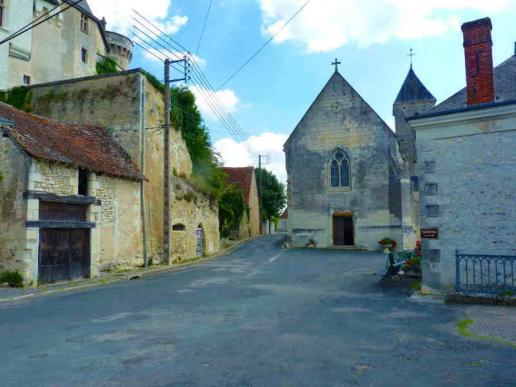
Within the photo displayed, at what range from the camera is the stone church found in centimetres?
2505

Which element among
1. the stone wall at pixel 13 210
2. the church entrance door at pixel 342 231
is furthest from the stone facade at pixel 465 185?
the church entrance door at pixel 342 231

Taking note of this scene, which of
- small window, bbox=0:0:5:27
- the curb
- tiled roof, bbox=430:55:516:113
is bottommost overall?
the curb

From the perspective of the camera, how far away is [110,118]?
19.3 metres

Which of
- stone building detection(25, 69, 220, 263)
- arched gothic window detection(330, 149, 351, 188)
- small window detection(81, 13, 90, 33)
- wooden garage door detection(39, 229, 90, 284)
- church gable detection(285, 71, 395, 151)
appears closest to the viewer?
wooden garage door detection(39, 229, 90, 284)

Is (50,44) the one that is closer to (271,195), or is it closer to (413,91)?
(271,195)

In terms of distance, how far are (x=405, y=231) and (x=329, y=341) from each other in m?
20.1

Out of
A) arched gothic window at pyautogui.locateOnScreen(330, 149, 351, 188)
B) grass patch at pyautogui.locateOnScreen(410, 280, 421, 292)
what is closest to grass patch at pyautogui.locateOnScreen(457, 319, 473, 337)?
grass patch at pyautogui.locateOnScreen(410, 280, 421, 292)

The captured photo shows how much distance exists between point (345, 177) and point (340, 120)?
383 centimetres

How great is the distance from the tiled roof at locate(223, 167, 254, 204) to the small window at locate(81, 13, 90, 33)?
19163 millimetres

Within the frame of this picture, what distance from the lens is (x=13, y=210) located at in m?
12.4

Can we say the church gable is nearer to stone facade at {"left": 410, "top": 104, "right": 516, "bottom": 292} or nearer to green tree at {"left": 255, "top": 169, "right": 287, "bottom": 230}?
stone facade at {"left": 410, "top": 104, "right": 516, "bottom": 292}

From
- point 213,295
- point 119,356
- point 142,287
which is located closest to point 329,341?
point 119,356

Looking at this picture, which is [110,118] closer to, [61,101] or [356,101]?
[61,101]

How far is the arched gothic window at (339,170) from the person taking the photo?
2645cm
